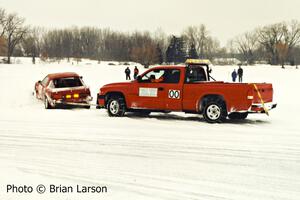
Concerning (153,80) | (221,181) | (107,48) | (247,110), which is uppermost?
(107,48)

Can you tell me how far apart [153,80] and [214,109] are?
88.1 inches

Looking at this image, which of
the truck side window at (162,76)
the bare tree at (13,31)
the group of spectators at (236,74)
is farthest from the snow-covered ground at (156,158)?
the bare tree at (13,31)

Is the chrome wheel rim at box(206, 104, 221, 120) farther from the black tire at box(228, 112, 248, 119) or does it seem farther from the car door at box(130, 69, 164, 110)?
the car door at box(130, 69, 164, 110)

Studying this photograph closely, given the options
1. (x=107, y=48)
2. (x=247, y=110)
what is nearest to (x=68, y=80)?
(x=247, y=110)

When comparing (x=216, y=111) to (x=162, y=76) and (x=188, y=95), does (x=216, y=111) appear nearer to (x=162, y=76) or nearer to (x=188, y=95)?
(x=188, y=95)

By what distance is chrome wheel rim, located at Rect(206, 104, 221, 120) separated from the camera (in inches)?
444

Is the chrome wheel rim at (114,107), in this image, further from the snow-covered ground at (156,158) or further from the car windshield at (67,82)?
the car windshield at (67,82)

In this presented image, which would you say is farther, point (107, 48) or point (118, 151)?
point (107, 48)

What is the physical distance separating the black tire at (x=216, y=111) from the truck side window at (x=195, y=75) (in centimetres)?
108

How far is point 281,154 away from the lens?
24.2 feet

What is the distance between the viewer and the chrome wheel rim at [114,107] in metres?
13.0

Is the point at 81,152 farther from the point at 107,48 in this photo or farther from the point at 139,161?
the point at 107,48

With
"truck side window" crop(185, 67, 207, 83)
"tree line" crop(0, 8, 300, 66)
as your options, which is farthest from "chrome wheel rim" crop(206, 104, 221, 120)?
"tree line" crop(0, 8, 300, 66)

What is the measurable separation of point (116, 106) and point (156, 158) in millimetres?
6147
